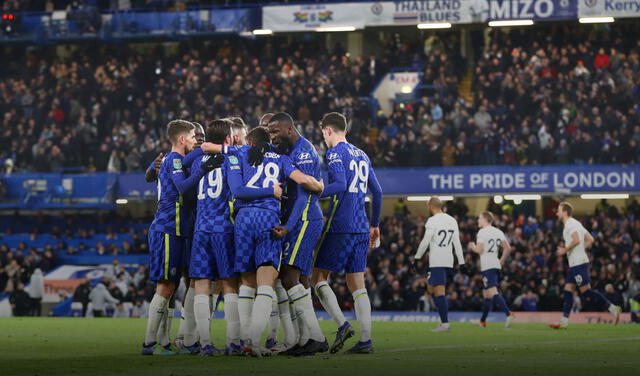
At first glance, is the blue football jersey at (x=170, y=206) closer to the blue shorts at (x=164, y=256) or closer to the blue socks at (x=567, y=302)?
the blue shorts at (x=164, y=256)

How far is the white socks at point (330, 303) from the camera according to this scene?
12.8m

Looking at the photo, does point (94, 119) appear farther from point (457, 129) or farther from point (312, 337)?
point (312, 337)

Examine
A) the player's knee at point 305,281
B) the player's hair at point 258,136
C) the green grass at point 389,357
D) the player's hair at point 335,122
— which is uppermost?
the player's hair at point 335,122

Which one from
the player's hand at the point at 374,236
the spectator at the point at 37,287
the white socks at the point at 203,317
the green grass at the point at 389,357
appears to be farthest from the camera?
the spectator at the point at 37,287

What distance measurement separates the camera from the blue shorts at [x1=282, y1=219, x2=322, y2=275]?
11992 mm

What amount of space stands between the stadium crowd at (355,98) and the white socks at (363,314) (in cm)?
2048

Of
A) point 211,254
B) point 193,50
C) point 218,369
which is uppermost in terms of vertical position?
point 193,50

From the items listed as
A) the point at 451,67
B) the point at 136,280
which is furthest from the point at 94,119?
the point at 451,67

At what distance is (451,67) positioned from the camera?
37688 millimetres

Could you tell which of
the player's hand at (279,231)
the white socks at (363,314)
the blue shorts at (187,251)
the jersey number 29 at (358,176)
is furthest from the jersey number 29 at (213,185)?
the white socks at (363,314)

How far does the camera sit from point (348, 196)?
13125 mm

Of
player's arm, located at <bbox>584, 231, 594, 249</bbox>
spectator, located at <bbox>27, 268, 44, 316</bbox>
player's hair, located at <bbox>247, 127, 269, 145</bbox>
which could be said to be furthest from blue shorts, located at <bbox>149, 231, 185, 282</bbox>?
spectator, located at <bbox>27, 268, 44, 316</bbox>

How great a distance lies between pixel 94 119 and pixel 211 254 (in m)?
26.8

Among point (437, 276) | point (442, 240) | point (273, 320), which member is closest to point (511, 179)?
point (442, 240)
